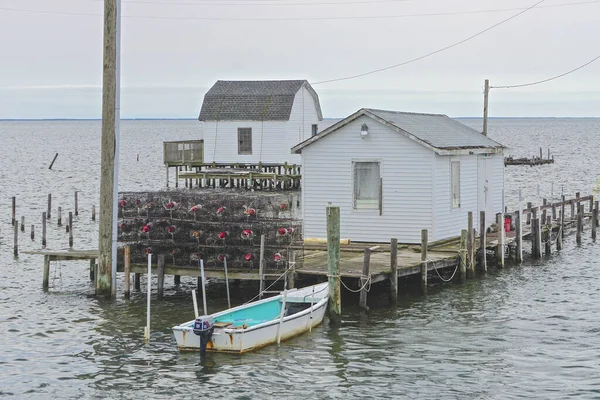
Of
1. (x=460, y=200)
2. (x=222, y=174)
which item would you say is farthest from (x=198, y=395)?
(x=222, y=174)

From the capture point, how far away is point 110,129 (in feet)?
80.5

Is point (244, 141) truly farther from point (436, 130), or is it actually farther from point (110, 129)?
point (110, 129)

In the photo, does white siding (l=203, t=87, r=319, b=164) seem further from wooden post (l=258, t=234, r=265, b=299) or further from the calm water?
wooden post (l=258, t=234, r=265, b=299)

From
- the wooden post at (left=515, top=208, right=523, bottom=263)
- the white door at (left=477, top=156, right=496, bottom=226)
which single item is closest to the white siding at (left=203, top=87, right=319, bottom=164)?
the white door at (left=477, top=156, right=496, bottom=226)

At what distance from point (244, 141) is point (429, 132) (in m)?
31.0

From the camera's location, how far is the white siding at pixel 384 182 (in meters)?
29.1

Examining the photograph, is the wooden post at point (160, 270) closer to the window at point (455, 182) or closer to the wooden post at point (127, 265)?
the wooden post at point (127, 265)

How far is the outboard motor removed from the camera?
19.9 m

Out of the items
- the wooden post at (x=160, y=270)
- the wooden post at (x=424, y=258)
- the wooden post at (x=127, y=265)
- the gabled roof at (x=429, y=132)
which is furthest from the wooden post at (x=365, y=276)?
the wooden post at (x=127, y=265)

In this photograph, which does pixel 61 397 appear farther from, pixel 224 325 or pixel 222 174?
pixel 222 174

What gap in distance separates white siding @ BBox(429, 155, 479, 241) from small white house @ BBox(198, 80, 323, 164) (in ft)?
93.2

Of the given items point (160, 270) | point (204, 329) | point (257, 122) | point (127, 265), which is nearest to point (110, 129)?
point (127, 265)

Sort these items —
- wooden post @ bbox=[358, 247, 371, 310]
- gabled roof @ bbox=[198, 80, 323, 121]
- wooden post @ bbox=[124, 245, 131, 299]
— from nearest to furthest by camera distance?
wooden post @ bbox=[358, 247, 371, 310], wooden post @ bbox=[124, 245, 131, 299], gabled roof @ bbox=[198, 80, 323, 121]

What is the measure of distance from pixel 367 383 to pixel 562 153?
12092 cm
